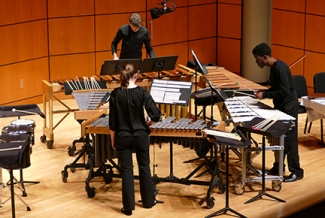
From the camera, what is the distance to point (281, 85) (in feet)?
22.7

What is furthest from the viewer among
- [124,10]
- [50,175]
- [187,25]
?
[187,25]

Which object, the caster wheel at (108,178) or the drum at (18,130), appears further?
the caster wheel at (108,178)

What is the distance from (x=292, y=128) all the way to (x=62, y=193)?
2.47 meters

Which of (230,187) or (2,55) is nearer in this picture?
(230,187)

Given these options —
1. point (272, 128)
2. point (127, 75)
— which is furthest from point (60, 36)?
point (272, 128)

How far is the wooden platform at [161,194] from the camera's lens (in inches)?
253

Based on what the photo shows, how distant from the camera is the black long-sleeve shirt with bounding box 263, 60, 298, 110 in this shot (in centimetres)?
690

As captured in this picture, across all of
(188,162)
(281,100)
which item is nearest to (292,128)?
(281,100)

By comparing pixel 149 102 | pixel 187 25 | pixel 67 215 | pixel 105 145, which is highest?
pixel 187 25

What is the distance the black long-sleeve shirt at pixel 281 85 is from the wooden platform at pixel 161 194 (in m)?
0.90

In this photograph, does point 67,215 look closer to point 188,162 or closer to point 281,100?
point 188,162

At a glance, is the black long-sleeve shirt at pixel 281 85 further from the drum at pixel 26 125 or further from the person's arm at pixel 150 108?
the drum at pixel 26 125

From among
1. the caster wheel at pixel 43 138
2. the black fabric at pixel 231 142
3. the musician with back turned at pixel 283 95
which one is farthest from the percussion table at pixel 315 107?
the caster wheel at pixel 43 138

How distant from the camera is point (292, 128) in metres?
7.02
